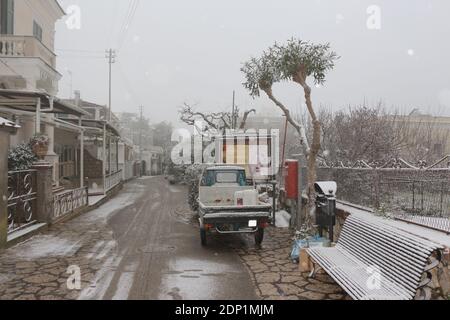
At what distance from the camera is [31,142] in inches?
424

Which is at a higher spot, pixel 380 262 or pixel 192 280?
pixel 380 262

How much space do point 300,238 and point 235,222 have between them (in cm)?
147

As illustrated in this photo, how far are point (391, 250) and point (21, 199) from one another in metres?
8.52

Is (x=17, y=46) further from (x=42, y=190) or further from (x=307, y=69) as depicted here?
(x=307, y=69)

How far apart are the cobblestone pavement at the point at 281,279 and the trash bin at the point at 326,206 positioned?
1.01 m

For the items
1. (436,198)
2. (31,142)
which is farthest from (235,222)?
(31,142)

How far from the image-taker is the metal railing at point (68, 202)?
11559mm

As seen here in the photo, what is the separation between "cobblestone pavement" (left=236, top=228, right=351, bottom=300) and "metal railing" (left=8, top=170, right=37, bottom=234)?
17.8 feet

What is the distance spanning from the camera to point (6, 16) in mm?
14969

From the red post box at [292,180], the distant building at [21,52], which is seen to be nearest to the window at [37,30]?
the distant building at [21,52]

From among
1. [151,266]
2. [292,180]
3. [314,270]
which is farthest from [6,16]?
[314,270]

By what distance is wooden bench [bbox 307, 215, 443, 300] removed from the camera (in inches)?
173

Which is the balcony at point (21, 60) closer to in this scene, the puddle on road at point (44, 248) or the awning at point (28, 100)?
the awning at point (28, 100)
